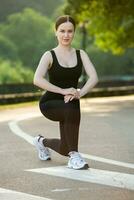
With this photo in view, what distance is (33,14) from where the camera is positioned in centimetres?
13012

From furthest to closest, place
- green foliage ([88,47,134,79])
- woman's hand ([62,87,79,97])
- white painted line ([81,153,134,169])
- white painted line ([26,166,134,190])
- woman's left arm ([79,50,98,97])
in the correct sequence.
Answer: green foliage ([88,47,134,79])
white painted line ([81,153,134,169])
woman's left arm ([79,50,98,97])
woman's hand ([62,87,79,97])
white painted line ([26,166,134,190])

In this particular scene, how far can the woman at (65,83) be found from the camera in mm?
7832

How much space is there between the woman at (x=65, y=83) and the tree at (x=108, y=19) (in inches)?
866

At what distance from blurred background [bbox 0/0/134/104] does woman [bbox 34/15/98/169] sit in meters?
21.3

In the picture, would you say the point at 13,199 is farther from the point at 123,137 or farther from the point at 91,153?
the point at 123,137

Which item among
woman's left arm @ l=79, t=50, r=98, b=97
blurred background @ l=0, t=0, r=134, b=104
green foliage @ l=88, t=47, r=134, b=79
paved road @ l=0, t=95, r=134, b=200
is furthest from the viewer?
green foliage @ l=88, t=47, r=134, b=79

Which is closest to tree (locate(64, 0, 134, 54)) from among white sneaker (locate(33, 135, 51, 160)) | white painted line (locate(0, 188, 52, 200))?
white sneaker (locate(33, 135, 51, 160))

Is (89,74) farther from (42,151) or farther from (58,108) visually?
(42,151)

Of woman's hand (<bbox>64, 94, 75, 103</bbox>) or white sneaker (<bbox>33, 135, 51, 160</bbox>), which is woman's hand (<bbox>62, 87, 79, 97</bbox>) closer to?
woman's hand (<bbox>64, 94, 75, 103</bbox>)

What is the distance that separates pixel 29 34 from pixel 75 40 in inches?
436

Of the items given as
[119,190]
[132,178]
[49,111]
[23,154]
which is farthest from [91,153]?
[119,190]

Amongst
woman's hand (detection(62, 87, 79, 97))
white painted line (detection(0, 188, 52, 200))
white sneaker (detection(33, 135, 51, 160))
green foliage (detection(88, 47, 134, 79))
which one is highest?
woman's hand (detection(62, 87, 79, 97))

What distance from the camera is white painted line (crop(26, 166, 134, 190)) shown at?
22.9ft

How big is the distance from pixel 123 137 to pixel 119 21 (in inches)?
946
